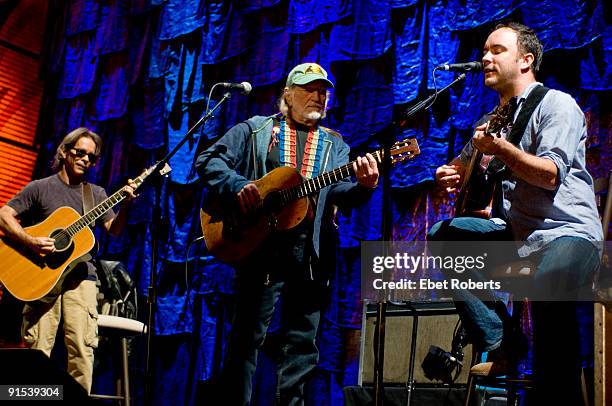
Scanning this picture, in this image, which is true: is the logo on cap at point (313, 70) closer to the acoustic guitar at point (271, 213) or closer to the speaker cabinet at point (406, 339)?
the acoustic guitar at point (271, 213)

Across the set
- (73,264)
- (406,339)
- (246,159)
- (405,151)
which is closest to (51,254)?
(73,264)

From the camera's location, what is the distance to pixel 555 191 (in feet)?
8.96

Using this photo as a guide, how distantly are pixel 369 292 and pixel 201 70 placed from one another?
248 centimetres

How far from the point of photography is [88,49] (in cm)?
678

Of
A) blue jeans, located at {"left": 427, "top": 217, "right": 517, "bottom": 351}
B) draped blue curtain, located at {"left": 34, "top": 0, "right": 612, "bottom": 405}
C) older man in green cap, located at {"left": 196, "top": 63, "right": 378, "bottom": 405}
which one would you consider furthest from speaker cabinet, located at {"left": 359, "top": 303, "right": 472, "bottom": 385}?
blue jeans, located at {"left": 427, "top": 217, "right": 517, "bottom": 351}

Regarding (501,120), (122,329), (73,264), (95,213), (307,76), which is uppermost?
(307,76)

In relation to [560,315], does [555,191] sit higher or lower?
higher

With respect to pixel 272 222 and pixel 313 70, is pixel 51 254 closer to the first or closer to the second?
pixel 272 222

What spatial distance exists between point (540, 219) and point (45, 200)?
333cm

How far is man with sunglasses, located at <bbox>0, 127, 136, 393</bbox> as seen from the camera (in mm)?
4273

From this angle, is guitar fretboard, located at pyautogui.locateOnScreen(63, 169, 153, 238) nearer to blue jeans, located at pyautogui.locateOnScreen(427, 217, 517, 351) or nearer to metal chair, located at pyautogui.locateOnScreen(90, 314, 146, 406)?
metal chair, located at pyautogui.locateOnScreen(90, 314, 146, 406)

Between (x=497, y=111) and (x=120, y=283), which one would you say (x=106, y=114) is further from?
(x=497, y=111)

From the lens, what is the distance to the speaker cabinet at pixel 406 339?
3732mm

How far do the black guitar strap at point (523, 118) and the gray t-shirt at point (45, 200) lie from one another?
285cm
